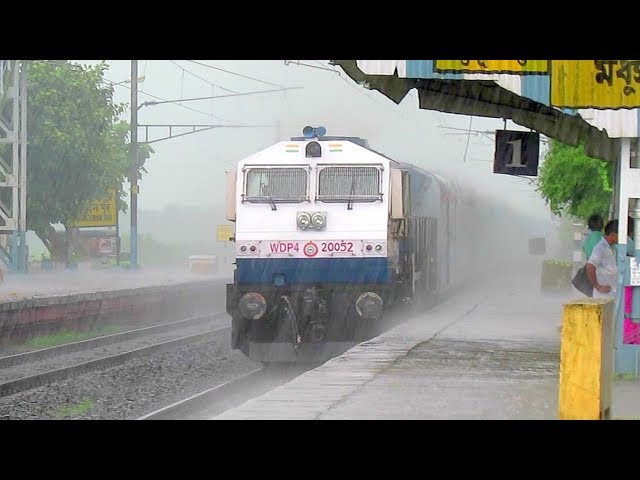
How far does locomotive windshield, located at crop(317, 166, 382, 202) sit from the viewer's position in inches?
598

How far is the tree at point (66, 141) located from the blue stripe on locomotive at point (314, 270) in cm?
2108

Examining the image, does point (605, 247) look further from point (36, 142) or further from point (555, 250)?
point (555, 250)

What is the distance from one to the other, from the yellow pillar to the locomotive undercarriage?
711 cm

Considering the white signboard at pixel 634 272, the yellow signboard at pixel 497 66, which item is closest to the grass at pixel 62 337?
the yellow signboard at pixel 497 66

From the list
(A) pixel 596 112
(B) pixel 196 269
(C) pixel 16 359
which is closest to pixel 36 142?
(B) pixel 196 269

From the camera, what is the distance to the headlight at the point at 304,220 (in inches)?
592

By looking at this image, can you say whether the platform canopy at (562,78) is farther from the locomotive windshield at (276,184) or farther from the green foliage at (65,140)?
the green foliage at (65,140)

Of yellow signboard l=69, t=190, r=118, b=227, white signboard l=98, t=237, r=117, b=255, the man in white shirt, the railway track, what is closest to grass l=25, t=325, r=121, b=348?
the railway track

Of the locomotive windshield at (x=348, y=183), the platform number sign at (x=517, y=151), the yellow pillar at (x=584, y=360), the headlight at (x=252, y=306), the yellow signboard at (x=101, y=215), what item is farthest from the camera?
the yellow signboard at (x=101, y=215)

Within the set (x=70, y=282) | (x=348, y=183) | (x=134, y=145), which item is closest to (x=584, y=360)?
(x=348, y=183)

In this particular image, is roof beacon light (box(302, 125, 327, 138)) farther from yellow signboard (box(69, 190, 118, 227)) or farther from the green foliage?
yellow signboard (box(69, 190, 118, 227))

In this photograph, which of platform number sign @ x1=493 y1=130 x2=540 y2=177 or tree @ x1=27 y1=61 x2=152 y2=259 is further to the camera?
tree @ x1=27 y1=61 x2=152 y2=259

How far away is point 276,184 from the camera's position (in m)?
15.3

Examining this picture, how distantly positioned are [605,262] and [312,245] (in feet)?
13.9
